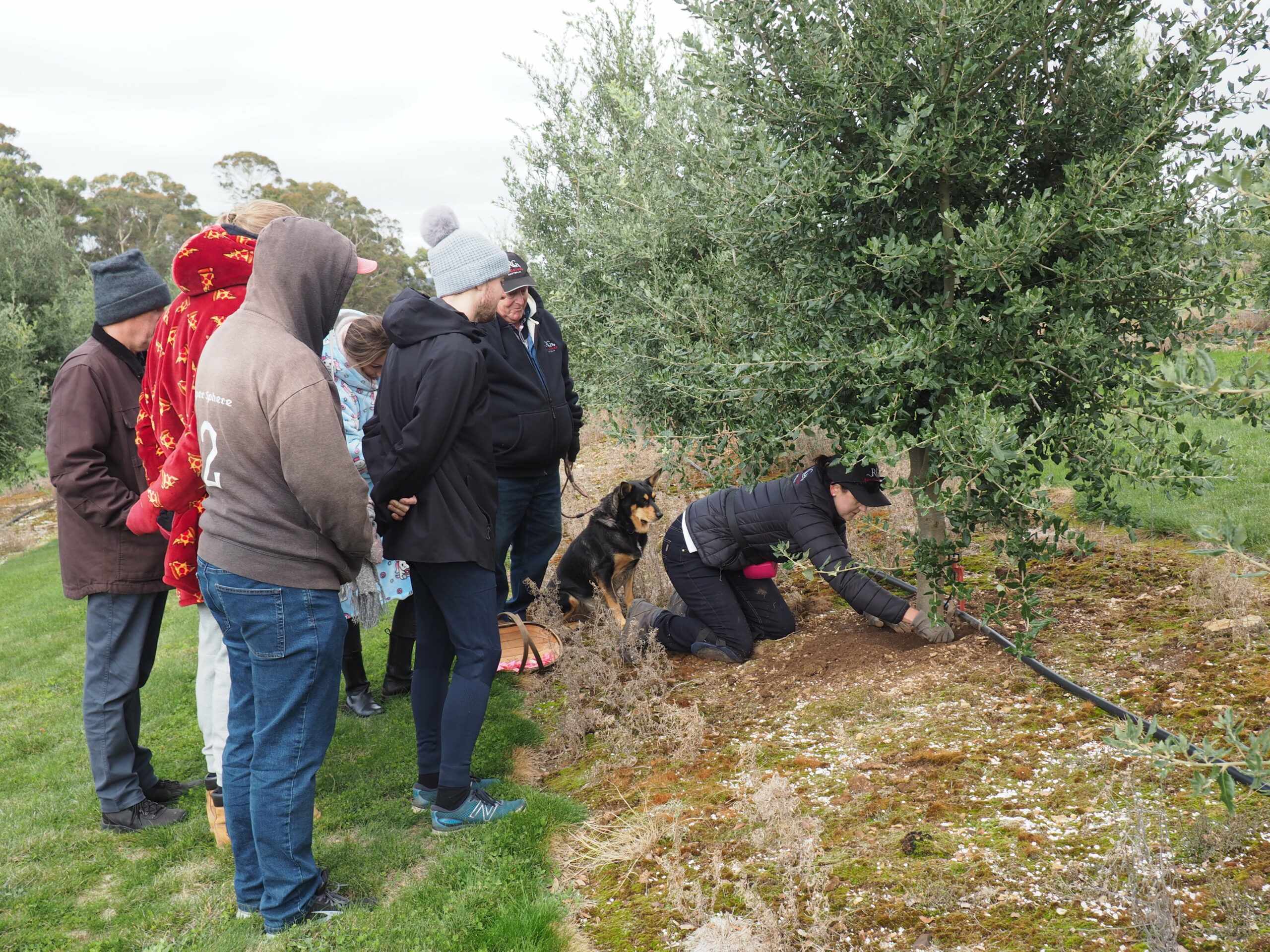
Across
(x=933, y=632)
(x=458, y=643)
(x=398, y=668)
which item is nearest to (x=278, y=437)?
(x=458, y=643)

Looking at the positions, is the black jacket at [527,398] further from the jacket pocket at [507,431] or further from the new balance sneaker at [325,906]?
the new balance sneaker at [325,906]

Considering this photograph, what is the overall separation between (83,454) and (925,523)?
4257mm

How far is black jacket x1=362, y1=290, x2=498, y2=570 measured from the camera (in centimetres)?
329

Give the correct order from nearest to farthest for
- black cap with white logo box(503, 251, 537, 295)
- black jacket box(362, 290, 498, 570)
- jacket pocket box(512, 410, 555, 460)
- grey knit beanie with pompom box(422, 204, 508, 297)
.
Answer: black jacket box(362, 290, 498, 570) → grey knit beanie with pompom box(422, 204, 508, 297) → black cap with white logo box(503, 251, 537, 295) → jacket pocket box(512, 410, 555, 460)

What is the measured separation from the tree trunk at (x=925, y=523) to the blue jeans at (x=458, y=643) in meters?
2.17

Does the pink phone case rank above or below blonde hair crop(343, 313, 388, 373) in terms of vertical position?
below

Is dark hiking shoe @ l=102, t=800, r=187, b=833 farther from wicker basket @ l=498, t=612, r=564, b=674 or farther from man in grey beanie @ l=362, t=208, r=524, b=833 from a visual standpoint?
wicker basket @ l=498, t=612, r=564, b=674

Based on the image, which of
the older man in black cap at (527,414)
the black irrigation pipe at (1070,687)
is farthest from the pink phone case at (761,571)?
the older man in black cap at (527,414)

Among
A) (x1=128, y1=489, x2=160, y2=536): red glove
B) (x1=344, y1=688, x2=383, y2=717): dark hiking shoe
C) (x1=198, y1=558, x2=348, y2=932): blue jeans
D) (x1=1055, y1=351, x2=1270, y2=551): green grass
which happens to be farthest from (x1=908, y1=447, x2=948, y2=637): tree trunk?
(x1=128, y1=489, x2=160, y2=536): red glove

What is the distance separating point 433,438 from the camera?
129 inches

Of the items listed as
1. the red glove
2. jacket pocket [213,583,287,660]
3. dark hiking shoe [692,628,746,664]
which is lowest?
dark hiking shoe [692,628,746,664]

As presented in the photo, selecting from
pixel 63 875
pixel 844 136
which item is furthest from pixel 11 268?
pixel 844 136

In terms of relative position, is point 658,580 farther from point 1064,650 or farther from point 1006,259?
point 1006,259

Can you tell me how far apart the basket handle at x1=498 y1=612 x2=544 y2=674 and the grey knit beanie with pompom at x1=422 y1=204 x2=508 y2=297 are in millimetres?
2067
